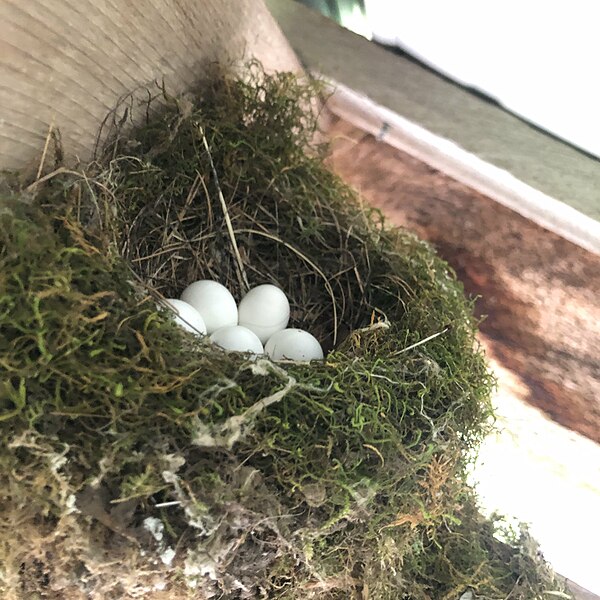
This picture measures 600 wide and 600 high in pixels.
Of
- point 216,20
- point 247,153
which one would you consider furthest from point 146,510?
point 216,20

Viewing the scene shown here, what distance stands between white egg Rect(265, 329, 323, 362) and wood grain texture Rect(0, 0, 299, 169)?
34 centimetres

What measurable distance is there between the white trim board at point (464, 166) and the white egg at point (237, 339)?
1.32 feet

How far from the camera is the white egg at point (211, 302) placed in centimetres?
91

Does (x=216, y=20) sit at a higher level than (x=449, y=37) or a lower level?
lower

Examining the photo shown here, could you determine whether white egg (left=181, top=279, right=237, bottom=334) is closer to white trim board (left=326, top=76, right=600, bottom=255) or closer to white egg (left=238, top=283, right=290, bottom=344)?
white egg (left=238, top=283, right=290, bottom=344)

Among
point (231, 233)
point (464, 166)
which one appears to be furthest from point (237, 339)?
point (464, 166)

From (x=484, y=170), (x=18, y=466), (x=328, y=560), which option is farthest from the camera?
(x=484, y=170)

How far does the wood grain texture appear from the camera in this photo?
648mm

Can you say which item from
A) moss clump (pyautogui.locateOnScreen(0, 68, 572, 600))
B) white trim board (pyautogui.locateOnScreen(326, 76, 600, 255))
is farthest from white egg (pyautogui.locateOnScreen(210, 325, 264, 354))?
white trim board (pyautogui.locateOnScreen(326, 76, 600, 255))

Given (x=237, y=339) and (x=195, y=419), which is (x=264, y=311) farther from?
(x=195, y=419)

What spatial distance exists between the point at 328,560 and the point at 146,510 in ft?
0.70

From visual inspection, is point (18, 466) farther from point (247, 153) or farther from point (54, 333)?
point (247, 153)

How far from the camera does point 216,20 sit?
3.13 feet

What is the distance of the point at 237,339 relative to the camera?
0.87 m
